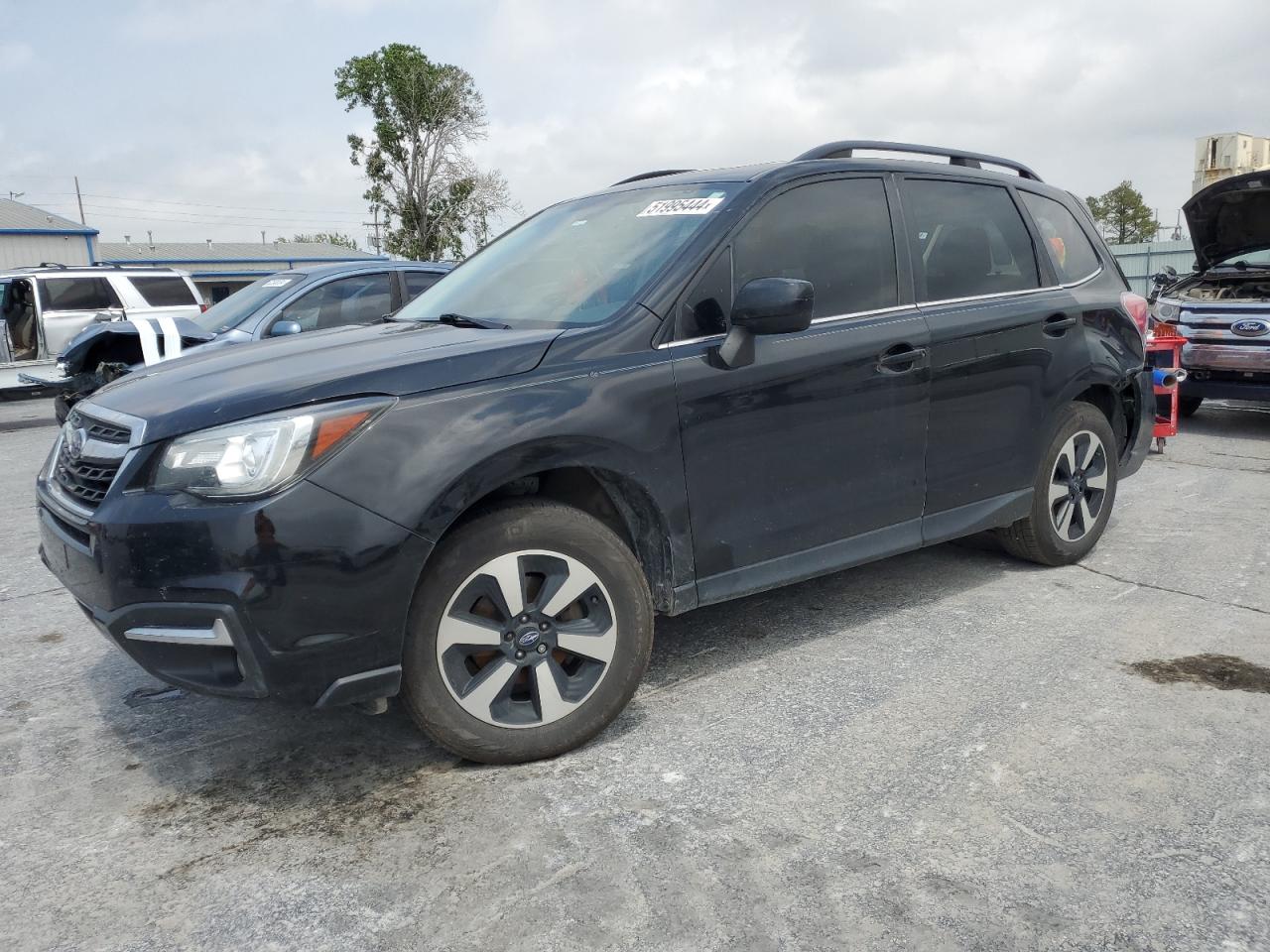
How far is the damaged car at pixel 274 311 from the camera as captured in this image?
340 inches

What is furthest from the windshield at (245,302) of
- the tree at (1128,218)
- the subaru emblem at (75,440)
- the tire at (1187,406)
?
the tree at (1128,218)

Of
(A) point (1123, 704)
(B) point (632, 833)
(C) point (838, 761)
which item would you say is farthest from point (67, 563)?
(A) point (1123, 704)

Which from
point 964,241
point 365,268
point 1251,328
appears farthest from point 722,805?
point 1251,328

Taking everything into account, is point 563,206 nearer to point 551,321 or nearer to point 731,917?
point 551,321

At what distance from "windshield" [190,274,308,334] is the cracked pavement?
5.02m

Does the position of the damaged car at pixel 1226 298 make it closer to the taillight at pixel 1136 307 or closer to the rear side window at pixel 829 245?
the taillight at pixel 1136 307

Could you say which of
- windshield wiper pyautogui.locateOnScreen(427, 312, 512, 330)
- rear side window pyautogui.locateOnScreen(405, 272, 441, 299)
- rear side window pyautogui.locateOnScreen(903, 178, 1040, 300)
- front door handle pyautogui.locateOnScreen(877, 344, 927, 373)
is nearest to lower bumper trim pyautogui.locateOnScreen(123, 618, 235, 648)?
windshield wiper pyautogui.locateOnScreen(427, 312, 512, 330)

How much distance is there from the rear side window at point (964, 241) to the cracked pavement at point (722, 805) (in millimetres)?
1388

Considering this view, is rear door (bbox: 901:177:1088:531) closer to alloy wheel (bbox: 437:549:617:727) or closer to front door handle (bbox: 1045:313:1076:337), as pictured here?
front door handle (bbox: 1045:313:1076:337)

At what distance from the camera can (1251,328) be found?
8828mm

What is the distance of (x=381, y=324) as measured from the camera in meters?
3.97

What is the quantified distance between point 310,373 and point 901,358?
7.10 feet

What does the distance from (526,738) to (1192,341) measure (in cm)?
842

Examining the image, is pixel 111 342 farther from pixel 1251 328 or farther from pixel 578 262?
pixel 1251 328
